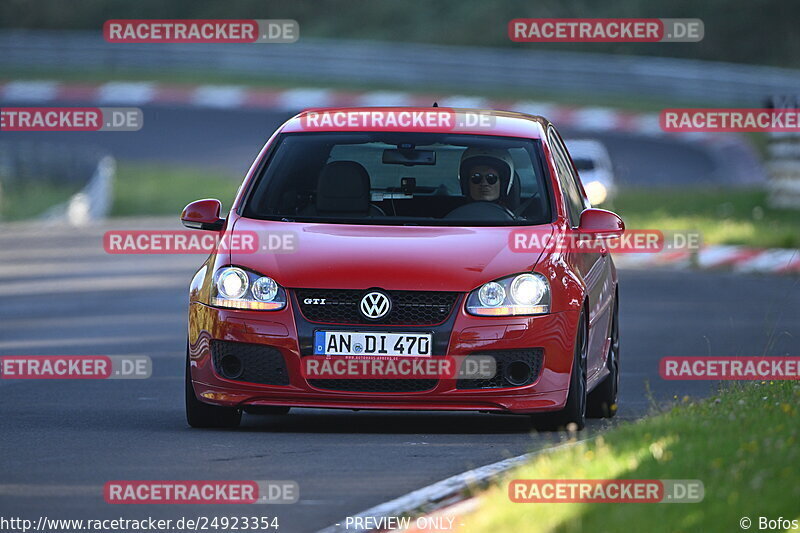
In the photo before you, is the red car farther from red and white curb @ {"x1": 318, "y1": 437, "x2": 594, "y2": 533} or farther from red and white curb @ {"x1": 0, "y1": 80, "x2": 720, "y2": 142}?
red and white curb @ {"x1": 0, "y1": 80, "x2": 720, "y2": 142}

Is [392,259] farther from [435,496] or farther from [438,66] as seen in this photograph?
[438,66]

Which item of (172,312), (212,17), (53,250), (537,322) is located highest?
(537,322)

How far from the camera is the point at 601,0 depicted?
62.2 metres

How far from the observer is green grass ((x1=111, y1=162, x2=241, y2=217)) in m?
36.5

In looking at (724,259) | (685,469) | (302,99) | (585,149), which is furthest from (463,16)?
(685,469)

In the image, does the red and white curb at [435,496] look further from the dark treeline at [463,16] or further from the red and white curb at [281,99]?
the dark treeline at [463,16]

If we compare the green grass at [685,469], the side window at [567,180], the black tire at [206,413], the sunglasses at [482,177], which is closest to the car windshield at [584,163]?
the side window at [567,180]

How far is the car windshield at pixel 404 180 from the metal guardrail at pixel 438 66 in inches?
1487

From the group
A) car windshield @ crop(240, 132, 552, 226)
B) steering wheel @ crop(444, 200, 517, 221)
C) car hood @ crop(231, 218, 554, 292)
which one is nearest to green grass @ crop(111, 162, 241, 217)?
car windshield @ crop(240, 132, 552, 226)

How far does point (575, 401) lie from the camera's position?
970 cm

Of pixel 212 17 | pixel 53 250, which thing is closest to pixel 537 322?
pixel 53 250

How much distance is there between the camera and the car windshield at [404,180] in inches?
407

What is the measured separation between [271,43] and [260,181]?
48.3 meters

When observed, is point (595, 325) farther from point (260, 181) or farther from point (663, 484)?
point (663, 484)
